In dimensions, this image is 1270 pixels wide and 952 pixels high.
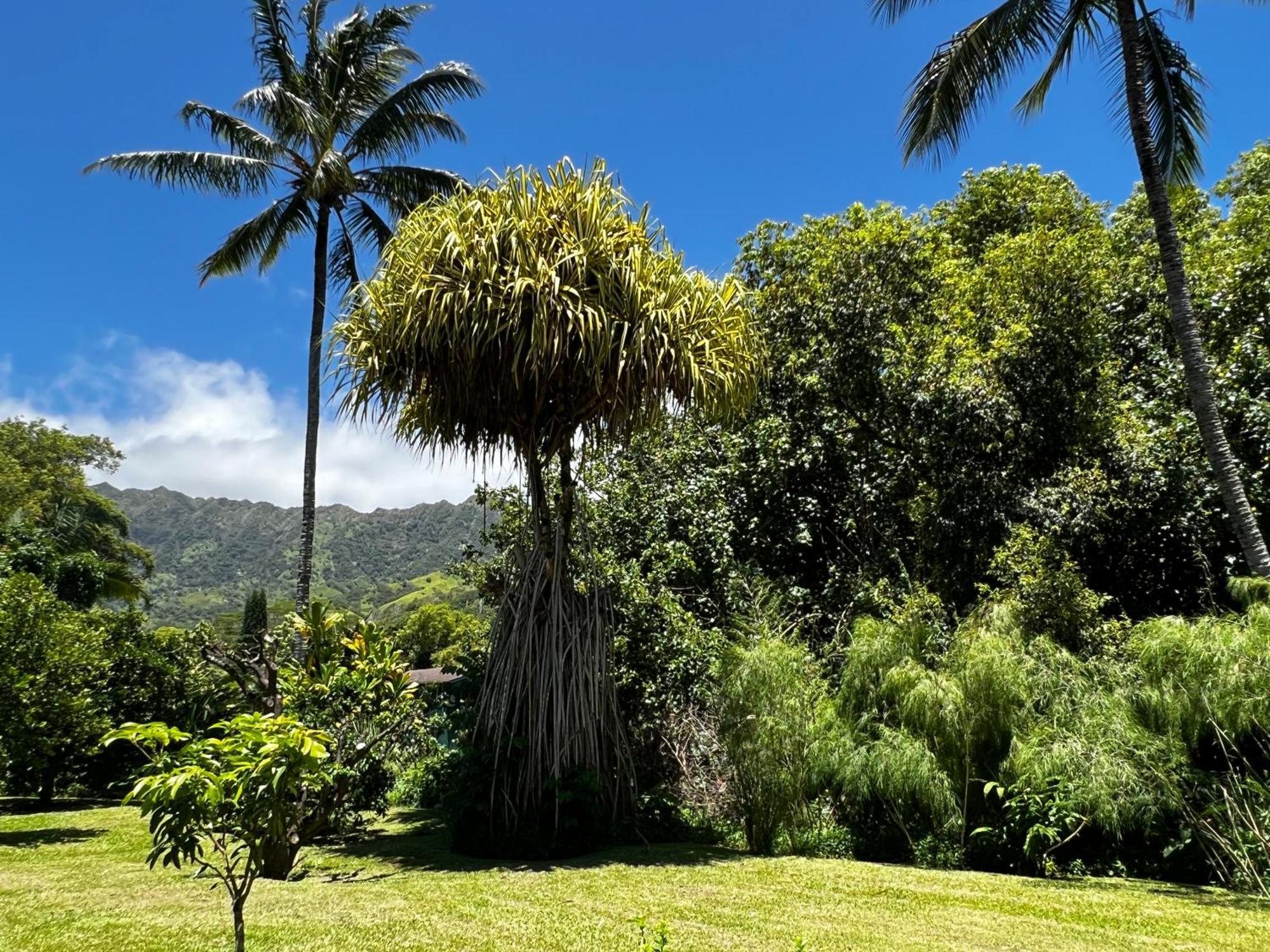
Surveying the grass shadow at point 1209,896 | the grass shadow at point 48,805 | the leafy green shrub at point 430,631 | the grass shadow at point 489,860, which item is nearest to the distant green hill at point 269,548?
the leafy green shrub at point 430,631

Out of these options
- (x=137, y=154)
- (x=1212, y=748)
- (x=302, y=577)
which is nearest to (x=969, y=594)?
(x=1212, y=748)

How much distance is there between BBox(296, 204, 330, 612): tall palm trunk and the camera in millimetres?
12453

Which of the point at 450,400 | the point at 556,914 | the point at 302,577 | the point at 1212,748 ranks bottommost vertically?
the point at 556,914

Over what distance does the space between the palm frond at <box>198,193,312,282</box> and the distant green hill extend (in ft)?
276

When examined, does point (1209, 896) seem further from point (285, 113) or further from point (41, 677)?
point (285, 113)

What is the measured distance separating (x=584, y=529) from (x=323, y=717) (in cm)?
305

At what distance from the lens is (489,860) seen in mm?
6812

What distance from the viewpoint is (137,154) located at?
12.5m

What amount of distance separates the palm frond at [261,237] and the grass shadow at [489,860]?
958 cm

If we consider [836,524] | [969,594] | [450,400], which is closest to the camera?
[450,400]

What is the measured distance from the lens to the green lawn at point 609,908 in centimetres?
429

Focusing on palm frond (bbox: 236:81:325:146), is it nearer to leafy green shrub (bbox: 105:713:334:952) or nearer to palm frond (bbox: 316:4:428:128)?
palm frond (bbox: 316:4:428:128)

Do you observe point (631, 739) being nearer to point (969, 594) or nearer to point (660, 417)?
point (660, 417)

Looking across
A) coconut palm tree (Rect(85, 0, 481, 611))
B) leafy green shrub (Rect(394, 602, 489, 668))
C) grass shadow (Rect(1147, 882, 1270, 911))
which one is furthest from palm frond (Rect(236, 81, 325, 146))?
leafy green shrub (Rect(394, 602, 489, 668))
